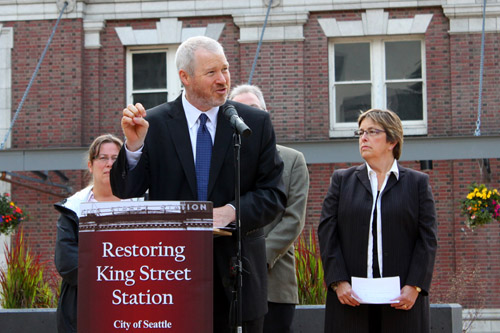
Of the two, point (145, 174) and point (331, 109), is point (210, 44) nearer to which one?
point (145, 174)

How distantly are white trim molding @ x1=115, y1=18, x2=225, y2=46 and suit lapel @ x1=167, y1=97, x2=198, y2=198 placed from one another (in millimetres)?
11372

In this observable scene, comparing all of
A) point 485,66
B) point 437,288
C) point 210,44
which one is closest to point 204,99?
point 210,44

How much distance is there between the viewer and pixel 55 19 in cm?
1527

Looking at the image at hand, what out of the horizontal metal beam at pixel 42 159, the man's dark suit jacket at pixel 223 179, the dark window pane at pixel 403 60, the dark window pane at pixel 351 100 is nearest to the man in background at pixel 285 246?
the man's dark suit jacket at pixel 223 179

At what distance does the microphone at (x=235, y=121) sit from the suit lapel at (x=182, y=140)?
21 cm

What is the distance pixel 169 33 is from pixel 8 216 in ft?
14.8

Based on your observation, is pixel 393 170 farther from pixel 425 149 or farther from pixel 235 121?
pixel 425 149

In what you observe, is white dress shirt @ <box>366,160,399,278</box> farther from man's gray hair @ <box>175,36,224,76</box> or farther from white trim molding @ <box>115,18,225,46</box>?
white trim molding @ <box>115,18,225,46</box>

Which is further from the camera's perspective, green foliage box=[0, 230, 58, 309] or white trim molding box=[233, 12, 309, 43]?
white trim molding box=[233, 12, 309, 43]

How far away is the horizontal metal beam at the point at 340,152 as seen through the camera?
12.1m

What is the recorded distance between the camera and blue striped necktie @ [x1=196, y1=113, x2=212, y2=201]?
148 inches

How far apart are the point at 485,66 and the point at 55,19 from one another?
26.3 ft

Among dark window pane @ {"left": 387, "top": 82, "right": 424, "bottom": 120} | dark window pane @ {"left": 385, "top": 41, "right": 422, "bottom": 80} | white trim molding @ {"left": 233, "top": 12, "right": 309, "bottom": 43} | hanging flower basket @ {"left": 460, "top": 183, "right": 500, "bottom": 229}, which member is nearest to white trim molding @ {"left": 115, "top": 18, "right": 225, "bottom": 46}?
white trim molding @ {"left": 233, "top": 12, "right": 309, "bottom": 43}

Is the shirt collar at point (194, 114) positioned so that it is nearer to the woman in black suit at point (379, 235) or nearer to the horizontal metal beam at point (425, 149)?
the woman in black suit at point (379, 235)
